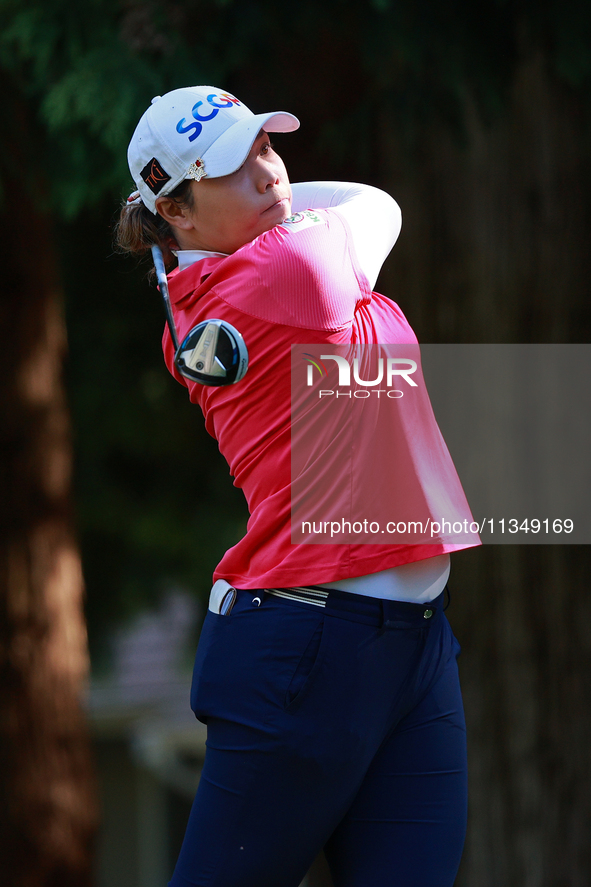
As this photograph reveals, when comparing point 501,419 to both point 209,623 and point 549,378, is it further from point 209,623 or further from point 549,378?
point 209,623

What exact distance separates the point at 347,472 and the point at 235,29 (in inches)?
88.9

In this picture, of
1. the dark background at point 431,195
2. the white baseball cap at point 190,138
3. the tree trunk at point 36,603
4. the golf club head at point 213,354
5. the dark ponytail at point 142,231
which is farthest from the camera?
the tree trunk at point 36,603

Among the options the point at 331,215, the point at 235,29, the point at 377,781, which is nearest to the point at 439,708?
the point at 377,781

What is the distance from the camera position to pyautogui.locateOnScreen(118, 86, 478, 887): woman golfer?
1.54 meters

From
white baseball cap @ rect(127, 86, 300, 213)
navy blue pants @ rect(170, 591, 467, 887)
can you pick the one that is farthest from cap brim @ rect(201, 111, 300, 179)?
navy blue pants @ rect(170, 591, 467, 887)

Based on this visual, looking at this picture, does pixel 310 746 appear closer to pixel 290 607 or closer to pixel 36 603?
pixel 290 607

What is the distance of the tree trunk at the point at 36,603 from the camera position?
521 centimetres

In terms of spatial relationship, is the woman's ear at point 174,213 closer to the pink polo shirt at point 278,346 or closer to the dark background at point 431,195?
Answer: the pink polo shirt at point 278,346

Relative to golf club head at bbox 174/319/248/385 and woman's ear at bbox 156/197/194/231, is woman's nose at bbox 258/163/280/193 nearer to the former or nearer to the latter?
woman's ear at bbox 156/197/194/231

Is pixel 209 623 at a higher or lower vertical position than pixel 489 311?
higher

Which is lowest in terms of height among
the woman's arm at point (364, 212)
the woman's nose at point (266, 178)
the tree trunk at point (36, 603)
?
the tree trunk at point (36, 603)

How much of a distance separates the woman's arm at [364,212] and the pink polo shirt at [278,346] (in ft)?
0.15

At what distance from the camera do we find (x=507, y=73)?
3.43 meters

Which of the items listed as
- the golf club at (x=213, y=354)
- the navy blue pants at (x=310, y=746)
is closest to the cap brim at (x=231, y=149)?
the golf club at (x=213, y=354)
